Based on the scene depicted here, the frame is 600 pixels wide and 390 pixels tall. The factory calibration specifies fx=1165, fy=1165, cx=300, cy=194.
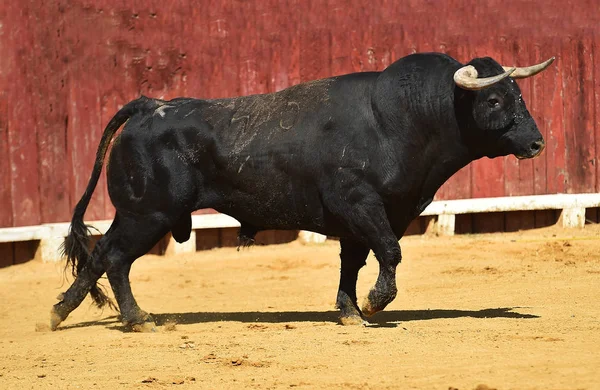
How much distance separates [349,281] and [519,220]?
5.60 metres

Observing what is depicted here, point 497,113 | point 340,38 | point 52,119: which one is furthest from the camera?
point 340,38

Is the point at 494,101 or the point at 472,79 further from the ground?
the point at 472,79

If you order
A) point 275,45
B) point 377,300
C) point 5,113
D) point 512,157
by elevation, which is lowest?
point 377,300

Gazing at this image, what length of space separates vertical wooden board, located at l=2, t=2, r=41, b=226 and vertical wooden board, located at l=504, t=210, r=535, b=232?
208 inches

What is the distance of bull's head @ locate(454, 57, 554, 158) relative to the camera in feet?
24.9

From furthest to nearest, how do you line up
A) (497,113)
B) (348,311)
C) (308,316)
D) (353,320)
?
1. (308,316)
2. (348,311)
3. (353,320)
4. (497,113)

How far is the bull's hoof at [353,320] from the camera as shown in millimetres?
7758

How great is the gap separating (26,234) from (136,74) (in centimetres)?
196

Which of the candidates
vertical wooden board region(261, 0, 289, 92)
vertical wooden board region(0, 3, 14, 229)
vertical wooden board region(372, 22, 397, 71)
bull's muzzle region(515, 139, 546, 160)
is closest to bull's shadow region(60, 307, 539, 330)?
bull's muzzle region(515, 139, 546, 160)

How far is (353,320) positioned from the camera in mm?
7785

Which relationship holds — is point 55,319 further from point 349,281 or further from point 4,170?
point 4,170

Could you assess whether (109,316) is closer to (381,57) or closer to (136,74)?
(136,74)

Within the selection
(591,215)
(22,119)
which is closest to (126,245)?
(22,119)

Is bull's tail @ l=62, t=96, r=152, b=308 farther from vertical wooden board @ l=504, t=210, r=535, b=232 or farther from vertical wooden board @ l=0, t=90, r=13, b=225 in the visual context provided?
vertical wooden board @ l=504, t=210, r=535, b=232
